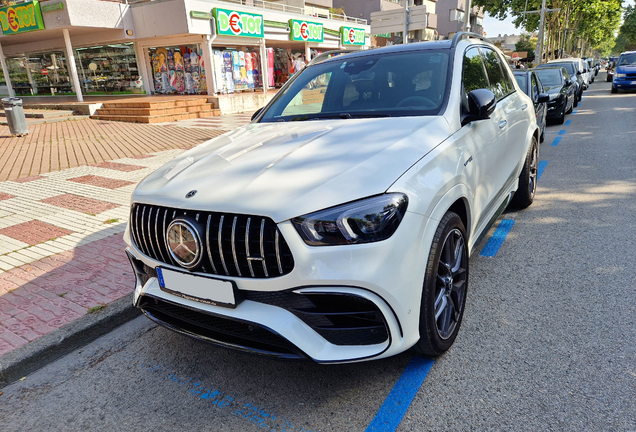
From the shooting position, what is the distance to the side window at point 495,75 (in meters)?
4.15

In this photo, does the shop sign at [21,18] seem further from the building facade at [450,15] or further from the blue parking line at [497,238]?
the building facade at [450,15]

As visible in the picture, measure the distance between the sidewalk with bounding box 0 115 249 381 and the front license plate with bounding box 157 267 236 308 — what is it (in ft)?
4.75

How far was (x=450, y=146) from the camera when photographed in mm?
2742

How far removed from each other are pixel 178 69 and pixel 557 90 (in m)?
17.4

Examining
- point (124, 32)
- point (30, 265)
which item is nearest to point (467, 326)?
point (30, 265)

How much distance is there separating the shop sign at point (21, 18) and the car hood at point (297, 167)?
2162 cm

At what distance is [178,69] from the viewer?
2244 centimetres

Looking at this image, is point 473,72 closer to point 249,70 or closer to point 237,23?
point 237,23

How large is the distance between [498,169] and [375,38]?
133 feet

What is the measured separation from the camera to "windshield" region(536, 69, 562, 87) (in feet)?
40.5

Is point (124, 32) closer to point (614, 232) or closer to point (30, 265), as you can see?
point (30, 265)

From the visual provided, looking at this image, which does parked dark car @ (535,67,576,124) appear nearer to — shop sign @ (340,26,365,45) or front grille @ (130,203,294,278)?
front grille @ (130,203,294,278)

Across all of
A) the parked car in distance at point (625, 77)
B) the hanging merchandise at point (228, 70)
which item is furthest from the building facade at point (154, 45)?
the parked car in distance at point (625, 77)

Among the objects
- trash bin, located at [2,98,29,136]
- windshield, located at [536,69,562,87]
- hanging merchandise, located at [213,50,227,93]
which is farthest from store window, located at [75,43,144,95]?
windshield, located at [536,69,562,87]
